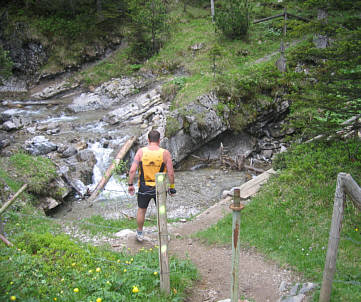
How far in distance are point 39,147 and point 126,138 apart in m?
4.73

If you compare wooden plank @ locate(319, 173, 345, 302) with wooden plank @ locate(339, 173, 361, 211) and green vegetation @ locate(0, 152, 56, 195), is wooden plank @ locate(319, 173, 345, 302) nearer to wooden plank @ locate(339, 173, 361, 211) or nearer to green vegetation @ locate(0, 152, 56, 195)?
wooden plank @ locate(339, 173, 361, 211)

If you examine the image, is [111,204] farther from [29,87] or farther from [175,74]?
[29,87]

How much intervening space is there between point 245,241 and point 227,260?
0.88 meters

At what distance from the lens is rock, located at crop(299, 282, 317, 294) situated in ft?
16.1

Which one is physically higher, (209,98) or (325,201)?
(209,98)

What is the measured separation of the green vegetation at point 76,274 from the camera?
403cm

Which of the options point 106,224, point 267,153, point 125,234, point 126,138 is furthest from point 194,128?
point 125,234

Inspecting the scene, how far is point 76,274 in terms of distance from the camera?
472cm

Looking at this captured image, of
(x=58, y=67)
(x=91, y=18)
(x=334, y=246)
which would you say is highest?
(x=91, y=18)

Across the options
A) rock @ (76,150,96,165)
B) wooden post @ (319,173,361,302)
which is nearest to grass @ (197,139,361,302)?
wooden post @ (319,173,361,302)

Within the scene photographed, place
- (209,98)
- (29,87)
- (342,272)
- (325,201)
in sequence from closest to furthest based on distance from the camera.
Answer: (342,272)
(325,201)
(209,98)
(29,87)

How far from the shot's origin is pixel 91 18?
2953 cm

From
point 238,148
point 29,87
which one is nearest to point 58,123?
point 29,87

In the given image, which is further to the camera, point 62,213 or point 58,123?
point 58,123
